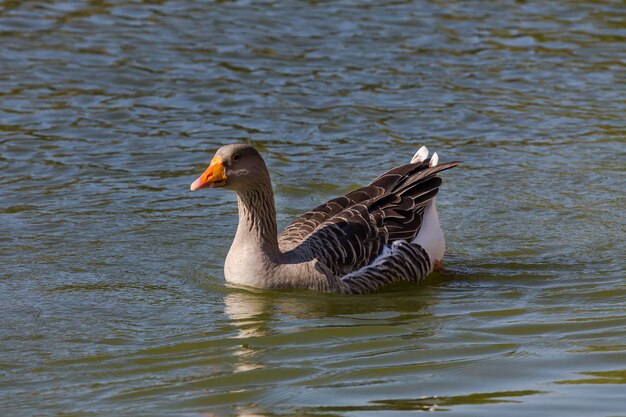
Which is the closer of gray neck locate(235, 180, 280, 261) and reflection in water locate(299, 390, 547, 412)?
reflection in water locate(299, 390, 547, 412)

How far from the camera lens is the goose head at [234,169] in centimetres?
953

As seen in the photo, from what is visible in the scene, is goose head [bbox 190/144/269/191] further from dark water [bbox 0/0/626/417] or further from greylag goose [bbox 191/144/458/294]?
dark water [bbox 0/0/626/417]

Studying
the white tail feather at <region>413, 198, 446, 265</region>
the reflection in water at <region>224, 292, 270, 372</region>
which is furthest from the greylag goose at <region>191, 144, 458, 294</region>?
the reflection in water at <region>224, 292, 270, 372</region>

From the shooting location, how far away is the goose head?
9.53 metres

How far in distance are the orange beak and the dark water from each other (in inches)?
39.6

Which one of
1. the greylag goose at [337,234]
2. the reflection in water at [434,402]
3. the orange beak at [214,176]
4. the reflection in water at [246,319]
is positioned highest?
the orange beak at [214,176]

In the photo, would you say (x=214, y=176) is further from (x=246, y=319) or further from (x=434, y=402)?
(x=434, y=402)

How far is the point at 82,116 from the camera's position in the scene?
1491cm

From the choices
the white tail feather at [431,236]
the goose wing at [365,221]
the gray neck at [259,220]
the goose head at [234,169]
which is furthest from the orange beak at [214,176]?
Answer: the white tail feather at [431,236]

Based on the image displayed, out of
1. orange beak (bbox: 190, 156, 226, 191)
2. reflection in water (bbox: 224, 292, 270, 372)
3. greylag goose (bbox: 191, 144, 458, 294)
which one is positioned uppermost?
orange beak (bbox: 190, 156, 226, 191)

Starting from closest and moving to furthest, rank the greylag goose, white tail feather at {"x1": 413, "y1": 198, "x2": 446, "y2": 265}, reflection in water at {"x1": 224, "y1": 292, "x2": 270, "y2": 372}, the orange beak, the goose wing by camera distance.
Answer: reflection in water at {"x1": 224, "y1": 292, "x2": 270, "y2": 372}
the orange beak
the greylag goose
the goose wing
white tail feather at {"x1": 413, "y1": 198, "x2": 446, "y2": 265}

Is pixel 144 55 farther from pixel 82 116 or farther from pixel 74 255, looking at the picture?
pixel 74 255

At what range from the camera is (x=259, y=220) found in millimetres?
9969

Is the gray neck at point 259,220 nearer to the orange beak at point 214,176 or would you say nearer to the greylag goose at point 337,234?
the greylag goose at point 337,234
